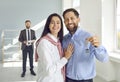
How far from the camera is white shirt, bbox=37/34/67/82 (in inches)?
62.0

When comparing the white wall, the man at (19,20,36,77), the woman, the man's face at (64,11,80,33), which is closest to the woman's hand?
the woman

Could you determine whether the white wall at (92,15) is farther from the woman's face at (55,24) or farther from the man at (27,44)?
the woman's face at (55,24)

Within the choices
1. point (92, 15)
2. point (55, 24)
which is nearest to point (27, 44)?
point (92, 15)

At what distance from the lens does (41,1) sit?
27.8 ft

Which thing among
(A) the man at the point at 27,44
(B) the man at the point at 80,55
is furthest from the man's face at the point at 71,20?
(A) the man at the point at 27,44

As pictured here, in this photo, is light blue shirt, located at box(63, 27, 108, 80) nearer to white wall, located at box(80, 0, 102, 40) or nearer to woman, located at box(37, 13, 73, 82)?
woman, located at box(37, 13, 73, 82)

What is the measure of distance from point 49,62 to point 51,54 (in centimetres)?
7

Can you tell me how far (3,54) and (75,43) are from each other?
6941 mm

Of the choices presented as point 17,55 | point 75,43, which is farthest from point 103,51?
point 17,55

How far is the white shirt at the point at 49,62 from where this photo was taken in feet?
5.16

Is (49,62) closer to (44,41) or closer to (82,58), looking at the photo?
(44,41)

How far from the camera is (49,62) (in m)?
1.57

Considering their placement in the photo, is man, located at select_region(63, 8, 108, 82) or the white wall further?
the white wall

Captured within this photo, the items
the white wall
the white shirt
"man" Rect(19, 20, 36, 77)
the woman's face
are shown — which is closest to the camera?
the white shirt
